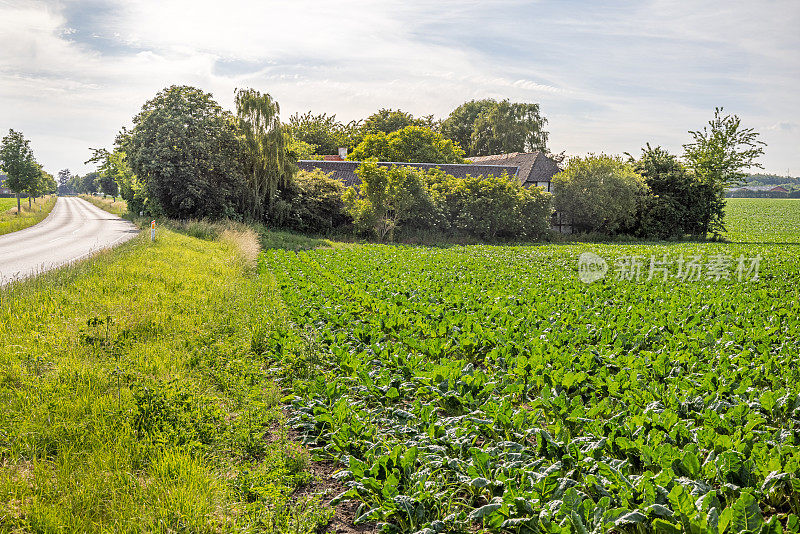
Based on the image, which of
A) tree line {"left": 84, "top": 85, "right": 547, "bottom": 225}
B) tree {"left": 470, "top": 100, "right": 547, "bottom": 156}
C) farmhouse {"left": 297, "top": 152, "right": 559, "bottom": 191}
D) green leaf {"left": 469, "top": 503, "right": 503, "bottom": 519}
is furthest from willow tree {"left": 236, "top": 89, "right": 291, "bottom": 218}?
tree {"left": 470, "top": 100, "right": 547, "bottom": 156}

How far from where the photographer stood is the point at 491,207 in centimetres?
3356

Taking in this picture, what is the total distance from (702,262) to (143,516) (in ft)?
74.3

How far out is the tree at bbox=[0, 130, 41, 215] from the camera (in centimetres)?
4109

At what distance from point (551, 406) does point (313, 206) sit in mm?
28424

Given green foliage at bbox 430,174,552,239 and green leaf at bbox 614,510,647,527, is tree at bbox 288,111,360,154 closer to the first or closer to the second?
green foliage at bbox 430,174,552,239

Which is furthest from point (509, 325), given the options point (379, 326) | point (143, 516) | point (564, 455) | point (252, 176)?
point (252, 176)

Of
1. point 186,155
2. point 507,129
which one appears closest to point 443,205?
point 186,155

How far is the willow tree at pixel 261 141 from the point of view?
100.0 ft

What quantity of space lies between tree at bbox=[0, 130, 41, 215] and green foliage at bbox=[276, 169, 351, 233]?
80.9 ft

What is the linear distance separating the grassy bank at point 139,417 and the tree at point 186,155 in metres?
18.3

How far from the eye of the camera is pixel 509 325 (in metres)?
8.91

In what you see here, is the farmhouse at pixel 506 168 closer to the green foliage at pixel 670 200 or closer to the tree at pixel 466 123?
the green foliage at pixel 670 200

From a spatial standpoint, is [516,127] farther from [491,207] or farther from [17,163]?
[17,163]

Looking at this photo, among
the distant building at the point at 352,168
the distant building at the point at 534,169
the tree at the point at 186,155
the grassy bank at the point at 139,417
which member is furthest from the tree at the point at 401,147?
the grassy bank at the point at 139,417
